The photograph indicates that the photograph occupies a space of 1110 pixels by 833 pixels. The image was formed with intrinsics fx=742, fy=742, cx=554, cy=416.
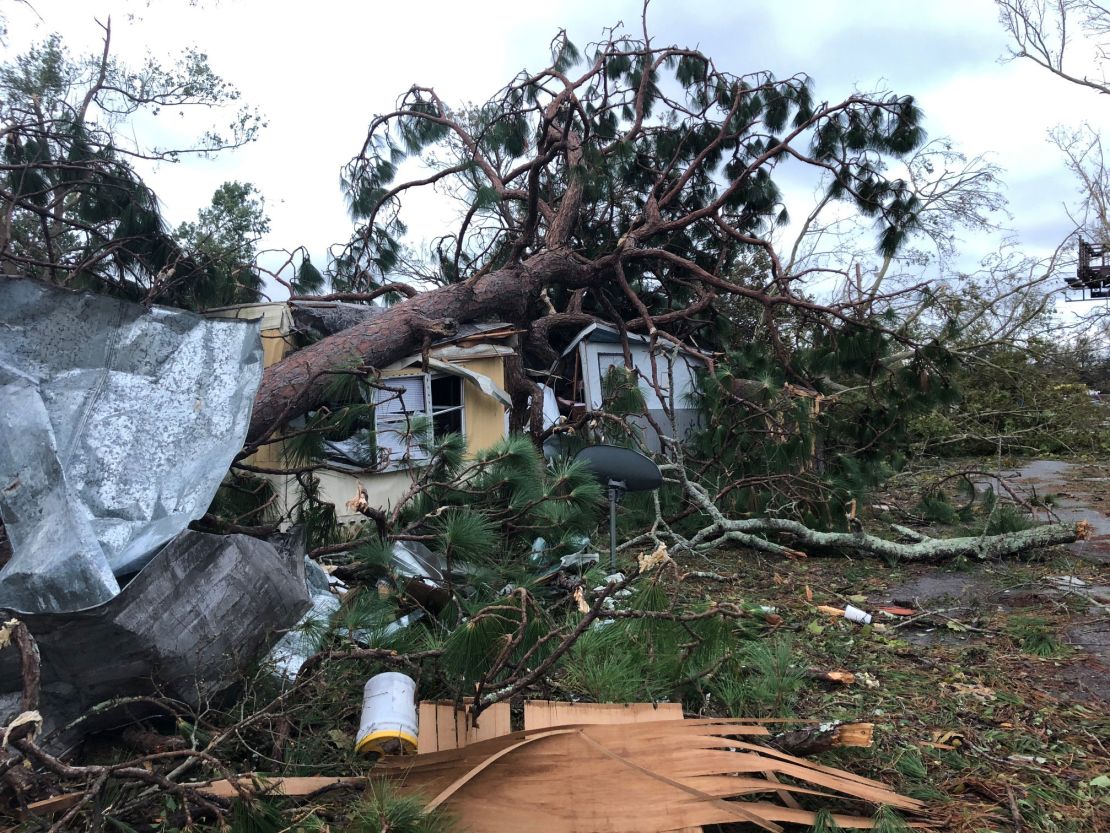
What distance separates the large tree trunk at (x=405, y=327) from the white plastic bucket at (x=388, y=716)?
1.77 m

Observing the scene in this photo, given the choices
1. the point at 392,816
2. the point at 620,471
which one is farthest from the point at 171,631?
the point at 620,471

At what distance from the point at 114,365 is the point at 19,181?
13.2 feet

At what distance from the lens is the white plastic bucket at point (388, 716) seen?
222cm

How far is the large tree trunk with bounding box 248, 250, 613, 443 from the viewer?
15.4 feet

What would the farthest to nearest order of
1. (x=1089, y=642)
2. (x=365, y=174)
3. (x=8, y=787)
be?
(x=365, y=174)
(x=1089, y=642)
(x=8, y=787)

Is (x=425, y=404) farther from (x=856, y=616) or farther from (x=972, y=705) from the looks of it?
(x=972, y=705)

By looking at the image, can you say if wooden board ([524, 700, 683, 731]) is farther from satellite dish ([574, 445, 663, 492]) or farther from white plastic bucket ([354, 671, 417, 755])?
satellite dish ([574, 445, 663, 492])

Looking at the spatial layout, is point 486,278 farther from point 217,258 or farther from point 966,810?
point 966,810

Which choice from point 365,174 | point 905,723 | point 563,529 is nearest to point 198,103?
point 365,174

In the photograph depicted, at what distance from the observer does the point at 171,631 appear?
2123 mm

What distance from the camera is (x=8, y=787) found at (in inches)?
76.9

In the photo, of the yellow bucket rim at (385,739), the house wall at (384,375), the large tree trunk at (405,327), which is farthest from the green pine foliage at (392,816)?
the house wall at (384,375)

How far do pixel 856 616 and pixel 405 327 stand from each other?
12.5ft

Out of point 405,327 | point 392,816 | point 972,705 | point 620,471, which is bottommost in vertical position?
point 972,705
